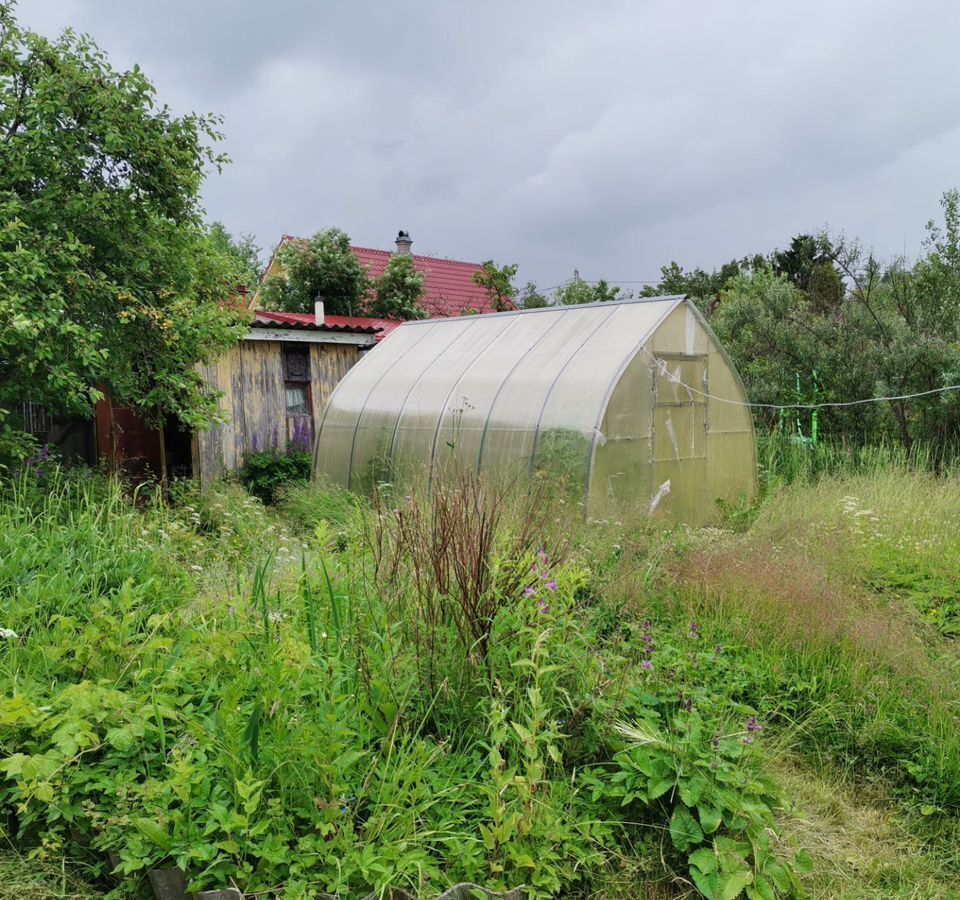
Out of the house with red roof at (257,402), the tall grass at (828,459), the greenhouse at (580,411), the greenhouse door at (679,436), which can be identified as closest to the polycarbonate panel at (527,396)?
the greenhouse at (580,411)

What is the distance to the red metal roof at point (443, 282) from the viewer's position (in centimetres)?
2280

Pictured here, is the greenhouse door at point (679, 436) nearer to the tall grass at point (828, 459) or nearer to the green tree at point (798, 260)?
the tall grass at point (828, 459)

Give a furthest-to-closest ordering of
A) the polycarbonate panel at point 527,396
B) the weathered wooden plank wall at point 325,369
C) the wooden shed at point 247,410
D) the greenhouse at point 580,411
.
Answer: the weathered wooden plank wall at point 325,369 < the wooden shed at point 247,410 < the polycarbonate panel at point 527,396 < the greenhouse at point 580,411

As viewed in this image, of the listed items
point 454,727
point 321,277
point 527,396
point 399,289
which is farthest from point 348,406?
point 399,289

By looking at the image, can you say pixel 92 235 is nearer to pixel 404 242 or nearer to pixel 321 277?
pixel 321 277

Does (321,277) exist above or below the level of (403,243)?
below

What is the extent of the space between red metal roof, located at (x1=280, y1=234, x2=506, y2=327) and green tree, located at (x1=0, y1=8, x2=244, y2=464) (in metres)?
14.4

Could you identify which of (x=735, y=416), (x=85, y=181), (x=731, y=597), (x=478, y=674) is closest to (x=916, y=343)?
(x=735, y=416)

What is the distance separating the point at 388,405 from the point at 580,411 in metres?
3.23

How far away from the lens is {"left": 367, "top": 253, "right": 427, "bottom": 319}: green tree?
20.3 metres

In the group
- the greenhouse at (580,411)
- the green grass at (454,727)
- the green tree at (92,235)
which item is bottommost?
the green grass at (454,727)

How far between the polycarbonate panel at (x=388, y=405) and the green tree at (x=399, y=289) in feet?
33.4

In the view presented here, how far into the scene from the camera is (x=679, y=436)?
8.16 metres

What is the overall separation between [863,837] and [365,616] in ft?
7.45
